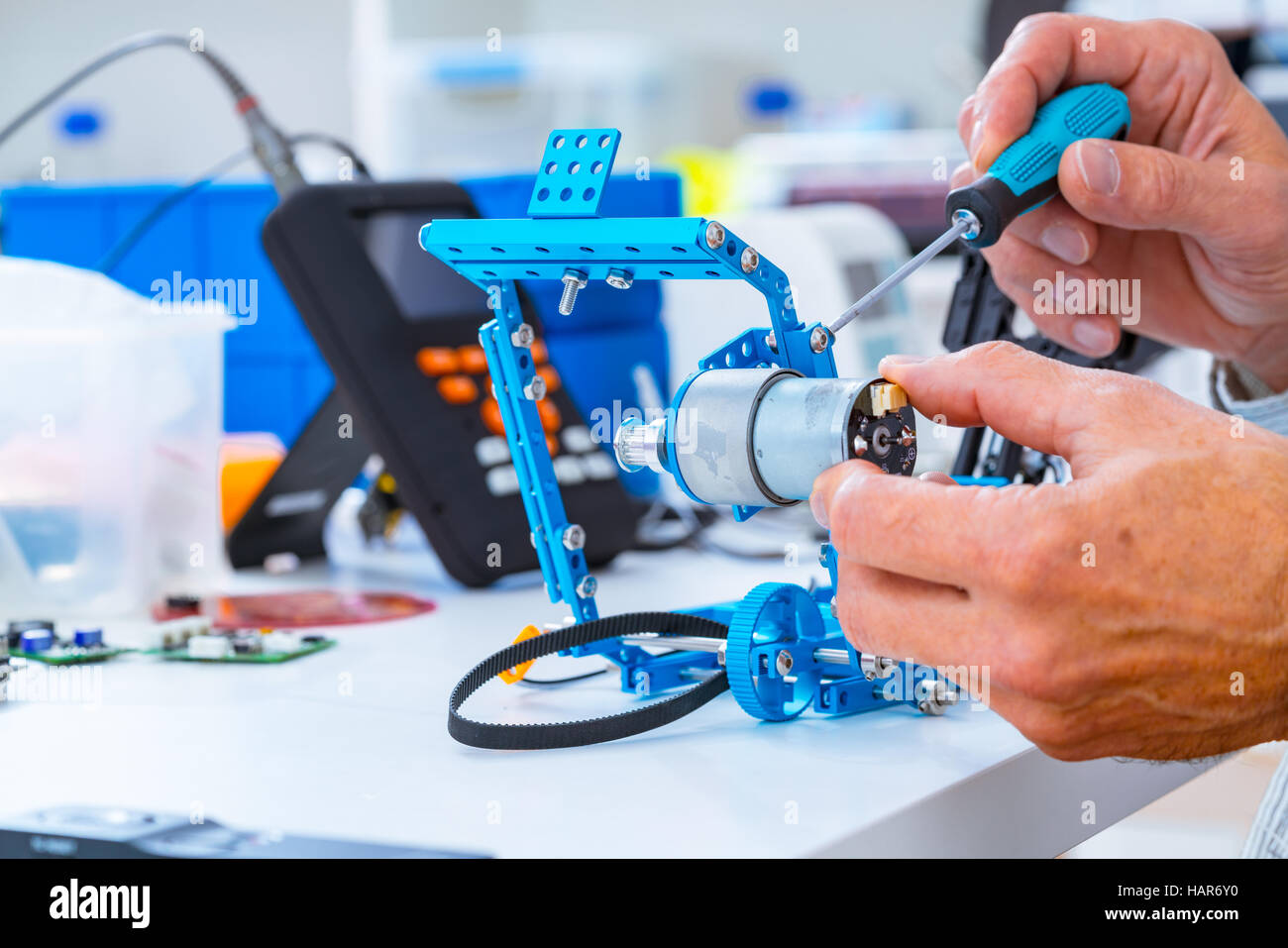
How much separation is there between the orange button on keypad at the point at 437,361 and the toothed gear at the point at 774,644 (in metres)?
0.42

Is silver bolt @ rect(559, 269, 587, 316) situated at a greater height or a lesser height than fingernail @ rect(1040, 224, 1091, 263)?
lesser

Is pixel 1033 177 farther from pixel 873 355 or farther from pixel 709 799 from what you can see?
pixel 873 355

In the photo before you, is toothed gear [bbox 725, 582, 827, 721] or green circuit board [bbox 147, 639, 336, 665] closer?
toothed gear [bbox 725, 582, 827, 721]

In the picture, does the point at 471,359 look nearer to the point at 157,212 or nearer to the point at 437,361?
the point at 437,361

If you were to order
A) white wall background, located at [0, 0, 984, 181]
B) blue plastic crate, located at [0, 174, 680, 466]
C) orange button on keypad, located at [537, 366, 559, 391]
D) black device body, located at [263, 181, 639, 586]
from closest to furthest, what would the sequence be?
black device body, located at [263, 181, 639, 586] < orange button on keypad, located at [537, 366, 559, 391] < blue plastic crate, located at [0, 174, 680, 466] < white wall background, located at [0, 0, 984, 181]

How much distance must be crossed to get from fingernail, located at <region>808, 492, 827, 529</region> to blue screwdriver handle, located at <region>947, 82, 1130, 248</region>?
220mm

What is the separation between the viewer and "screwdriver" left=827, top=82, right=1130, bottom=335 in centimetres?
67

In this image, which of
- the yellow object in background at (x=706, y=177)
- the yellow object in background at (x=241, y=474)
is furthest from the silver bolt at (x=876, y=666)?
the yellow object in background at (x=706, y=177)

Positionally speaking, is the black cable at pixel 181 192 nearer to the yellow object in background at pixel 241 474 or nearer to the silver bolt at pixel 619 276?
the yellow object in background at pixel 241 474

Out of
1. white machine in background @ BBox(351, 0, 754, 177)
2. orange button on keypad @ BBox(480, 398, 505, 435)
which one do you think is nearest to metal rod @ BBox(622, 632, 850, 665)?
orange button on keypad @ BBox(480, 398, 505, 435)

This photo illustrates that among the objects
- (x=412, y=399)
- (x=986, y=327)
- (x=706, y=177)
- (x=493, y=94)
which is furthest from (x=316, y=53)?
(x=986, y=327)

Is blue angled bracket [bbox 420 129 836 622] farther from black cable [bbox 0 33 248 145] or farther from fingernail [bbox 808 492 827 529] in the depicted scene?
black cable [bbox 0 33 248 145]

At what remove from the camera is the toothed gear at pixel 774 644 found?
593 millimetres

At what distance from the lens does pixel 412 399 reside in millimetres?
938
